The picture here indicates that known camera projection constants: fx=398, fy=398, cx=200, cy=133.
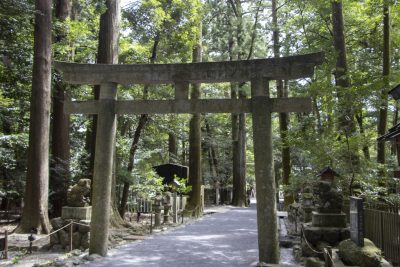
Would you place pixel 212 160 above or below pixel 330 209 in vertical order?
above

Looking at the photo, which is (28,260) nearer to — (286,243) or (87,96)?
(286,243)

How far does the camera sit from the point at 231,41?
29078 millimetres

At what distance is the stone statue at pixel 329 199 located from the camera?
8711 millimetres

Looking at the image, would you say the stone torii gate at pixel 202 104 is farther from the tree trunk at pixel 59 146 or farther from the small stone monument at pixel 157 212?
the small stone monument at pixel 157 212

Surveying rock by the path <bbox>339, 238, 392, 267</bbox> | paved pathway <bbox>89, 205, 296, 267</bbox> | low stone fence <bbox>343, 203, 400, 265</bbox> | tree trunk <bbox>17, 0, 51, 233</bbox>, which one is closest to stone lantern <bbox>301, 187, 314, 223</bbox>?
paved pathway <bbox>89, 205, 296, 267</bbox>

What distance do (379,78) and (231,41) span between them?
1604 centimetres

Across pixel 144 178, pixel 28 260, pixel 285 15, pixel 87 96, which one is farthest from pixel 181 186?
pixel 285 15

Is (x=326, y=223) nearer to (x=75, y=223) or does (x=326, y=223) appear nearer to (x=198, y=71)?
(x=198, y=71)

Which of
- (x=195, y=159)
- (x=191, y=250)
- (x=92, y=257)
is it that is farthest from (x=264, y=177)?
(x=195, y=159)

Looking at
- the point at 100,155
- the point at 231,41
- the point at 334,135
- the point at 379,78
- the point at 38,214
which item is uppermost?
the point at 231,41

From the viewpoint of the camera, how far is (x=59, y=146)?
15570 mm

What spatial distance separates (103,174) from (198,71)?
317cm

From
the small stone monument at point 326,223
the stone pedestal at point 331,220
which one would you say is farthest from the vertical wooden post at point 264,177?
the stone pedestal at point 331,220

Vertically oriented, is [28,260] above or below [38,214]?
below
